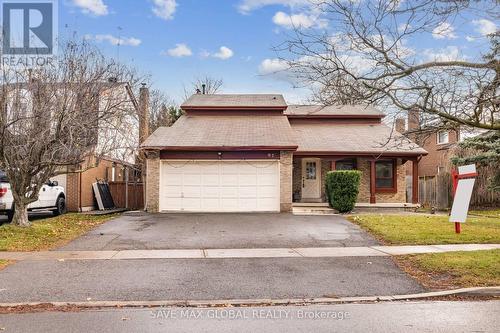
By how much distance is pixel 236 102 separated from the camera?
82.5 ft

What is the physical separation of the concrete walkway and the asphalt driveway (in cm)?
62

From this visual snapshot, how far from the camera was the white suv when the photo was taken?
1555 cm

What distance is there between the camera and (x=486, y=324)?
19.2 ft

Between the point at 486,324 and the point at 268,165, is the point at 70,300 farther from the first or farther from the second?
the point at 268,165

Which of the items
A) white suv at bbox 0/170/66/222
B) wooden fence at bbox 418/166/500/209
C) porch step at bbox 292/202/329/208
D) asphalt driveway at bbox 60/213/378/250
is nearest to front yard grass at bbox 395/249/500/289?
asphalt driveway at bbox 60/213/378/250

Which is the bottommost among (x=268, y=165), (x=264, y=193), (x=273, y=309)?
(x=273, y=309)

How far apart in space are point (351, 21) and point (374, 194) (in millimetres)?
15416

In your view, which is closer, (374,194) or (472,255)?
(472,255)

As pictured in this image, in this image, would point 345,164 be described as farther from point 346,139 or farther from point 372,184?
point 372,184

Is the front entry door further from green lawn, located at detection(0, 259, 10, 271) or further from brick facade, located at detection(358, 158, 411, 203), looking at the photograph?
green lawn, located at detection(0, 259, 10, 271)

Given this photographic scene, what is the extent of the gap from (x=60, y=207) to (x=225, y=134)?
25.7ft

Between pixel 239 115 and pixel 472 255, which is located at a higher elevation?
pixel 239 115

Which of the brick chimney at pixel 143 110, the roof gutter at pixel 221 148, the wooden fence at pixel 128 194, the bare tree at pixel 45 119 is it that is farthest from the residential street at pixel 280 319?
the brick chimney at pixel 143 110

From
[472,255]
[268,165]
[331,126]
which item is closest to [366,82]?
[472,255]
